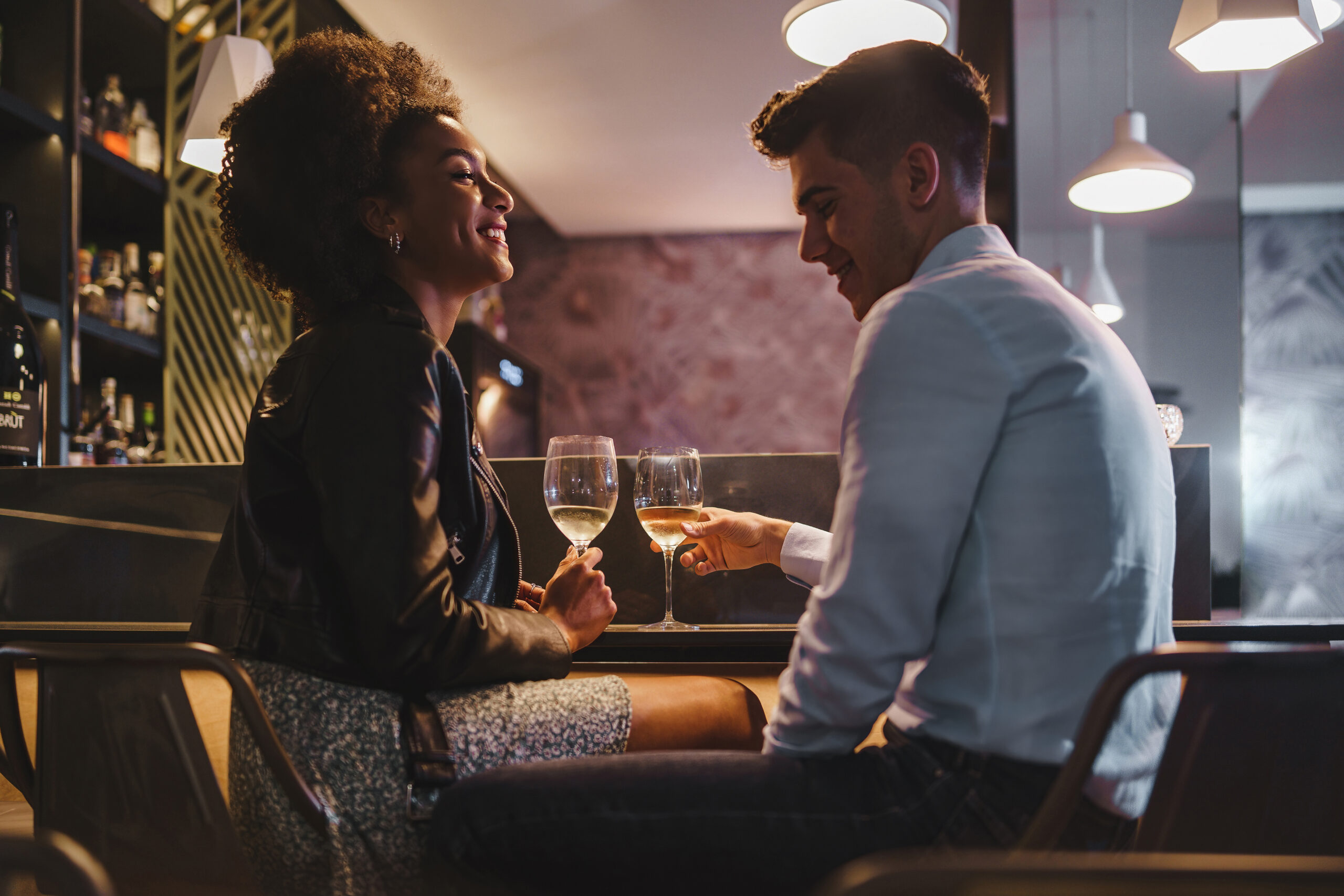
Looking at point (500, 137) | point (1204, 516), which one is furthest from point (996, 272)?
point (500, 137)

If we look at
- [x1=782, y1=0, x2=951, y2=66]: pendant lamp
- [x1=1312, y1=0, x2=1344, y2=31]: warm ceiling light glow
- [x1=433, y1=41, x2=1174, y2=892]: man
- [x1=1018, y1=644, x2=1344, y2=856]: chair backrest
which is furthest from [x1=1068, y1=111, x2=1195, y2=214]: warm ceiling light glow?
[x1=1018, y1=644, x2=1344, y2=856]: chair backrest

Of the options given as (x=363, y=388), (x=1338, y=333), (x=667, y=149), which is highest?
(x=667, y=149)

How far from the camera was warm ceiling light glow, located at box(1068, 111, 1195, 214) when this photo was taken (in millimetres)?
2672

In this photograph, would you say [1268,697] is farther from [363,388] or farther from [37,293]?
[37,293]

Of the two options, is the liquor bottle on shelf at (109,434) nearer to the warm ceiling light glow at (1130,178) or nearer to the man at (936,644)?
the man at (936,644)

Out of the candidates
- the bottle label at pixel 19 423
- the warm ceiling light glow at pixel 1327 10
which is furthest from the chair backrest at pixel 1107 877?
Answer: the warm ceiling light glow at pixel 1327 10

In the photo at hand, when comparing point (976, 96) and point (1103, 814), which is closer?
point (1103, 814)

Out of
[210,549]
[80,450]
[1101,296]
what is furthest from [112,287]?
[1101,296]

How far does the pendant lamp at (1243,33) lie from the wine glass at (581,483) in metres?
1.50

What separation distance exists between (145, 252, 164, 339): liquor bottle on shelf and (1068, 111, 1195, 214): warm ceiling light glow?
291 cm

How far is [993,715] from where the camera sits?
0.76m

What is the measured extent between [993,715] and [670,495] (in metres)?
0.62

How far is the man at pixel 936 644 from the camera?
752 millimetres

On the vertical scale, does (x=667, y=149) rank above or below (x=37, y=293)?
above
